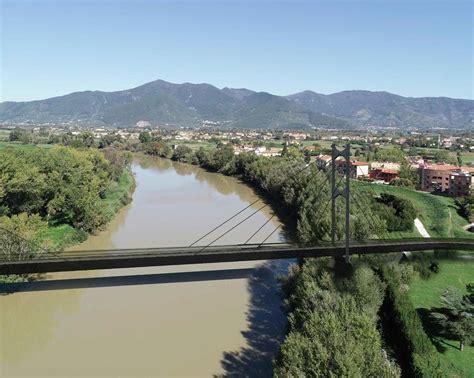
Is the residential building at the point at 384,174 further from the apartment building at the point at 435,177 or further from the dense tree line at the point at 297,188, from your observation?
the dense tree line at the point at 297,188

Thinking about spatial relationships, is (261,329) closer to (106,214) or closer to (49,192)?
(106,214)

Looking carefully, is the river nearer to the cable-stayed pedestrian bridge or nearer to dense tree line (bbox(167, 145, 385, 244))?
the cable-stayed pedestrian bridge

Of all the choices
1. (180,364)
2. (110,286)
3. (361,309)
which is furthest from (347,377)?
(110,286)

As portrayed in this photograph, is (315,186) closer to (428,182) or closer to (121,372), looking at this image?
(121,372)

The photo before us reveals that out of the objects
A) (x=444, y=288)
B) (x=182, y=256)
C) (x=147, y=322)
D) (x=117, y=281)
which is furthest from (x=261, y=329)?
(x=444, y=288)

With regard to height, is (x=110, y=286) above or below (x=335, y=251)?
below

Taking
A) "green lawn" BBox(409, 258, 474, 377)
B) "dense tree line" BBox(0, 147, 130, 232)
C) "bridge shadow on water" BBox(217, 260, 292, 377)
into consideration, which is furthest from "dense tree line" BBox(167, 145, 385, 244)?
"dense tree line" BBox(0, 147, 130, 232)

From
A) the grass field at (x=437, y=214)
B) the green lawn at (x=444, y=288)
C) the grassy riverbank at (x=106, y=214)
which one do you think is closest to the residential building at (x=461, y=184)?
the grass field at (x=437, y=214)
